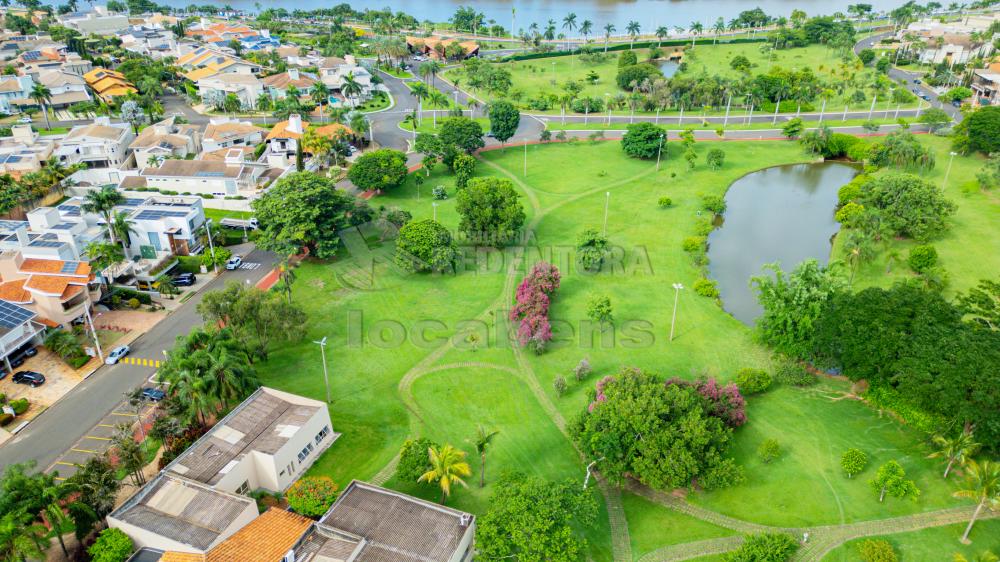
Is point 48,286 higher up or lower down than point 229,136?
lower down

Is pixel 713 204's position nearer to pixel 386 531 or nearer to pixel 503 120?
pixel 503 120

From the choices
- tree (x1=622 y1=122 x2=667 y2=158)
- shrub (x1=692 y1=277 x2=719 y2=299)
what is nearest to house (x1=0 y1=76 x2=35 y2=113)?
tree (x1=622 y1=122 x2=667 y2=158)

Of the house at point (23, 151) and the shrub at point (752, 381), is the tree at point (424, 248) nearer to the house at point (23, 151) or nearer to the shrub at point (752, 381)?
the shrub at point (752, 381)

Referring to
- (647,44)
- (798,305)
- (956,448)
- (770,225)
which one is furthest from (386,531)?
(647,44)

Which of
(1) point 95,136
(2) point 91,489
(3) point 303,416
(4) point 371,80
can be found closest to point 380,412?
(3) point 303,416

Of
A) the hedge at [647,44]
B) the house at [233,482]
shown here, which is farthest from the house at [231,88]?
the house at [233,482]
